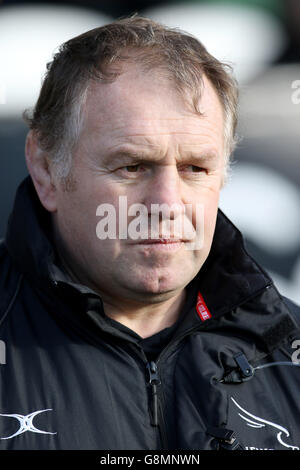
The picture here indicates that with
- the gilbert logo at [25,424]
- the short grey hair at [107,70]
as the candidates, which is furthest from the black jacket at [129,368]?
the short grey hair at [107,70]

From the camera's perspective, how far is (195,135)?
1.51 meters

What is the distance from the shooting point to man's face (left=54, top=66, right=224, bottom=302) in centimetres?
146

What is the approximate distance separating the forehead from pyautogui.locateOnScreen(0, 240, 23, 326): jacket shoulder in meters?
0.38

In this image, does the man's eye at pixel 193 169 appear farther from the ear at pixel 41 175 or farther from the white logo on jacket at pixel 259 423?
the white logo on jacket at pixel 259 423

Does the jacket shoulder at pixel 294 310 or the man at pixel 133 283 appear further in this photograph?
the jacket shoulder at pixel 294 310

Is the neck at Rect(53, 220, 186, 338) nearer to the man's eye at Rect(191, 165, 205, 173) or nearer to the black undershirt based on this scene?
the black undershirt

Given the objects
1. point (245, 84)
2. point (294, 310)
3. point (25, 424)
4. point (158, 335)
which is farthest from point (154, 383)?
point (245, 84)

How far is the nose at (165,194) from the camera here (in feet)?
4.74

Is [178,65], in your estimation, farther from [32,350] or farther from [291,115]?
[291,115]

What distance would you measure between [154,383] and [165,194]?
1.35 ft

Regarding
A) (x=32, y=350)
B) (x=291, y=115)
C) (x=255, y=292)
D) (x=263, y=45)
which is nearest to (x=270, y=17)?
(x=263, y=45)

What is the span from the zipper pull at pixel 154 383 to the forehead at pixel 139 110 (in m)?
0.50

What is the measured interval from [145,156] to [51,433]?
0.62 meters

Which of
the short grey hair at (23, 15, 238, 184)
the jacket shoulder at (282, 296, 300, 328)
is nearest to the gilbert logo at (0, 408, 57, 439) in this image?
the short grey hair at (23, 15, 238, 184)
